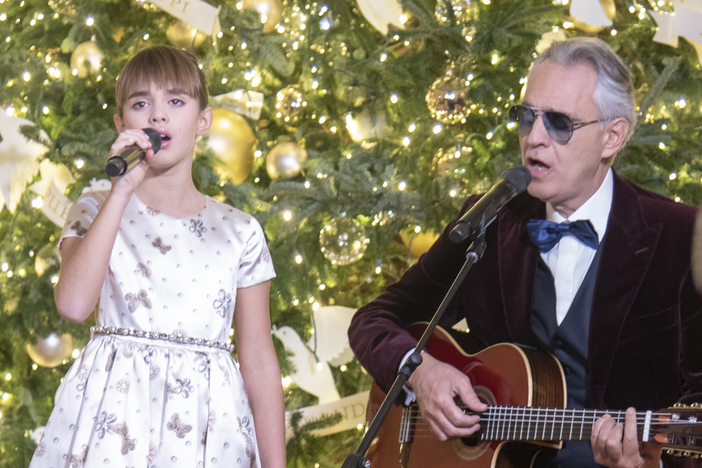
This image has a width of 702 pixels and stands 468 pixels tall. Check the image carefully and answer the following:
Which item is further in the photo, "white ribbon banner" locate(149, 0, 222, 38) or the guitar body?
"white ribbon banner" locate(149, 0, 222, 38)

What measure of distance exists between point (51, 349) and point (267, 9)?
191cm

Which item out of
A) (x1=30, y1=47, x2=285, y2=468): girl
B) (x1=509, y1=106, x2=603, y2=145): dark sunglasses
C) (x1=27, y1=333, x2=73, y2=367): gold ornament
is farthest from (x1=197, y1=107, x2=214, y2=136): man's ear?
(x1=27, y1=333, x2=73, y2=367): gold ornament

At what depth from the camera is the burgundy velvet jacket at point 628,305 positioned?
1795 millimetres

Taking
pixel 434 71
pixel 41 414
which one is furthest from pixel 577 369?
pixel 41 414

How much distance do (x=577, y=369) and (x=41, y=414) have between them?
2.61 meters

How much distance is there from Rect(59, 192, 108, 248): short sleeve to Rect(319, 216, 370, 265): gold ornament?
124 centimetres

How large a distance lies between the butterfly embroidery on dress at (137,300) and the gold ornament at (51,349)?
1802mm

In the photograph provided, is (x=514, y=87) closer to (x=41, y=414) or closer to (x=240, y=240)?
(x=240, y=240)

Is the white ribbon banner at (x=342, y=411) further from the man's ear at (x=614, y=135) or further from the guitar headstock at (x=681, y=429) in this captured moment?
the guitar headstock at (x=681, y=429)

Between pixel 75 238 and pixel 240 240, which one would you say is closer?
pixel 75 238

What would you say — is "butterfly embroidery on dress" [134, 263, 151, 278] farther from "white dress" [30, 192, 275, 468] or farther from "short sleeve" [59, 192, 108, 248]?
"short sleeve" [59, 192, 108, 248]

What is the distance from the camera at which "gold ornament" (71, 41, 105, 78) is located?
3240mm

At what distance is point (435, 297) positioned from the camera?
239 cm

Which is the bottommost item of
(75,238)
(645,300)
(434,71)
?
(645,300)
